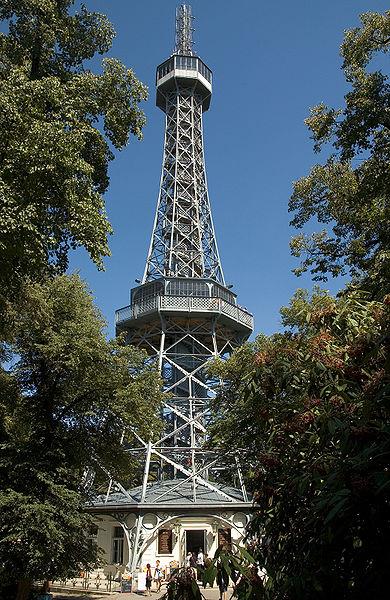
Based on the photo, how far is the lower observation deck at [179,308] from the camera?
3631 centimetres

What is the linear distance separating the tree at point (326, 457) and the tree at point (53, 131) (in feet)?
16.2

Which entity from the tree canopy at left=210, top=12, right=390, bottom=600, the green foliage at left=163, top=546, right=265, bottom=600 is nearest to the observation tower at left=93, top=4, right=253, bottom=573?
the tree canopy at left=210, top=12, right=390, bottom=600

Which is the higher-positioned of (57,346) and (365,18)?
(365,18)

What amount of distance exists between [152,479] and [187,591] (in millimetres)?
36149

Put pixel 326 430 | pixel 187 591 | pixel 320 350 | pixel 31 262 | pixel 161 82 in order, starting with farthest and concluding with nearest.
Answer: pixel 161 82
pixel 31 262
pixel 320 350
pixel 326 430
pixel 187 591

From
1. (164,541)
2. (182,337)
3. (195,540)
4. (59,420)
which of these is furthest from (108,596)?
(182,337)

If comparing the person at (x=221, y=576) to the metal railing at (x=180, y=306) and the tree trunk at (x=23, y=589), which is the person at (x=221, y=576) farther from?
the metal railing at (x=180, y=306)

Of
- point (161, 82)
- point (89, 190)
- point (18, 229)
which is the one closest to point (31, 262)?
point (18, 229)

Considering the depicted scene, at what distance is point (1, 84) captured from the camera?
9234 millimetres

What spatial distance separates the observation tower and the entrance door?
6 cm

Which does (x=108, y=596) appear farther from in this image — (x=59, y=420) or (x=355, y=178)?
(x=355, y=178)

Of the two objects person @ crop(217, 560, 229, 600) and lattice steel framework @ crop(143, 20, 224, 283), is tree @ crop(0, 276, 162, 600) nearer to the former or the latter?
person @ crop(217, 560, 229, 600)

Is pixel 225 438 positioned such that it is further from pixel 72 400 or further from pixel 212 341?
pixel 212 341

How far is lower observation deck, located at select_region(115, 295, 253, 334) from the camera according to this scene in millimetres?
36312
